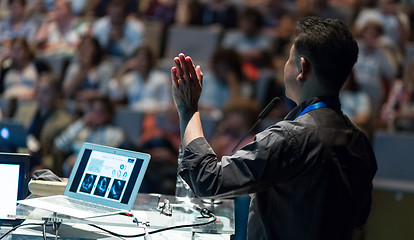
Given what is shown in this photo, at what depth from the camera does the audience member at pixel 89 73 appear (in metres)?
6.30

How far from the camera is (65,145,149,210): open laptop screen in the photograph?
6.74 ft

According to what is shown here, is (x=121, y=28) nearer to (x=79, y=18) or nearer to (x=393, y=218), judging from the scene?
(x=79, y=18)

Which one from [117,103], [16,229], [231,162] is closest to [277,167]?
[231,162]

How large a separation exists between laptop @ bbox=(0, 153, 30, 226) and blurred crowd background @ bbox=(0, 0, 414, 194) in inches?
98.6

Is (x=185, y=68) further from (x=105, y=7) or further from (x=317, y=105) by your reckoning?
(x=105, y=7)

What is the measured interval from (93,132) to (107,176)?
3.20 metres

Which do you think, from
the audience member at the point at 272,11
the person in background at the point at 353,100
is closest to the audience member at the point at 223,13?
the audience member at the point at 272,11

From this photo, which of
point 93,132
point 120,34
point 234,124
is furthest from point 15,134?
point 120,34

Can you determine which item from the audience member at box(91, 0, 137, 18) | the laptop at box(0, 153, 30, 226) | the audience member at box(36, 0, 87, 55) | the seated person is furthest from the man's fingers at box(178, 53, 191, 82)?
the audience member at box(91, 0, 137, 18)

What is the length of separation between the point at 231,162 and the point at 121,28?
5392 mm

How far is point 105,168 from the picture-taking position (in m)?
2.12

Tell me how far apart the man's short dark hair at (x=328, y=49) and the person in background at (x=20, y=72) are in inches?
199

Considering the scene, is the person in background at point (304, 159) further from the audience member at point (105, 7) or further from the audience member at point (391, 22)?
the audience member at point (105, 7)

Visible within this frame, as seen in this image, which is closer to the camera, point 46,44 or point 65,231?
point 65,231
